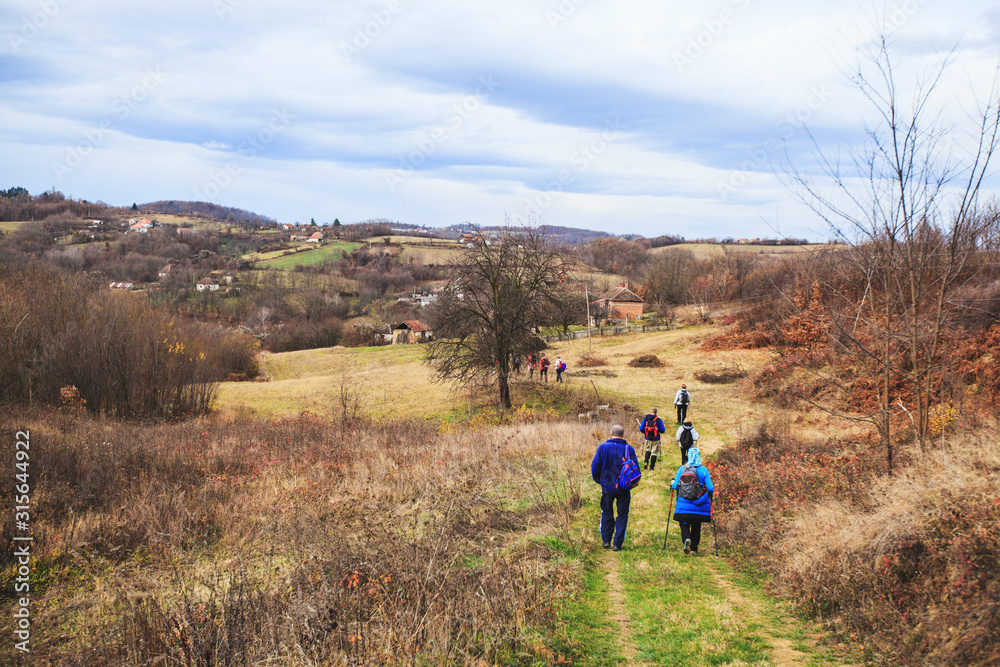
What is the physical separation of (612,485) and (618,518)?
586mm

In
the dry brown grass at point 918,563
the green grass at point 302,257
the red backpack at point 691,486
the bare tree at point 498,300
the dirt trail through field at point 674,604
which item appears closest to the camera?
the dry brown grass at point 918,563

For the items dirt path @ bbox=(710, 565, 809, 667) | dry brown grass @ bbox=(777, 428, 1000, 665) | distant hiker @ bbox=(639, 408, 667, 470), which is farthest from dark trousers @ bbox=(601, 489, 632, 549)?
distant hiker @ bbox=(639, 408, 667, 470)

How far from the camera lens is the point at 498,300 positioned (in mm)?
25672

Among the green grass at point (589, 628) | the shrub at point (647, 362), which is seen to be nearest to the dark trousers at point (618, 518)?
the green grass at point (589, 628)

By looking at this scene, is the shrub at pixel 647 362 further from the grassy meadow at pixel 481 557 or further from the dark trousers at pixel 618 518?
the dark trousers at pixel 618 518

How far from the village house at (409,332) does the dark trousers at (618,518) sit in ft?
218

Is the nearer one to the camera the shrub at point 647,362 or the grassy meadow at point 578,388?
the grassy meadow at point 578,388

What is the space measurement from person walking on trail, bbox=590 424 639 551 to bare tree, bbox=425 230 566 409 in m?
17.6

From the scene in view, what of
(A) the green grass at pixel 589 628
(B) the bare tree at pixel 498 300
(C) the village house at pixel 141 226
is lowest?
(A) the green grass at pixel 589 628

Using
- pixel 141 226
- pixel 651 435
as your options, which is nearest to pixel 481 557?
pixel 651 435

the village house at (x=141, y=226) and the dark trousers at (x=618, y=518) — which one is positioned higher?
the village house at (x=141, y=226)

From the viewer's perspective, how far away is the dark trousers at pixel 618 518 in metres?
8.06

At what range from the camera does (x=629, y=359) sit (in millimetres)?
40500

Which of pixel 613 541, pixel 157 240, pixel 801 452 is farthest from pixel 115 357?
pixel 157 240
